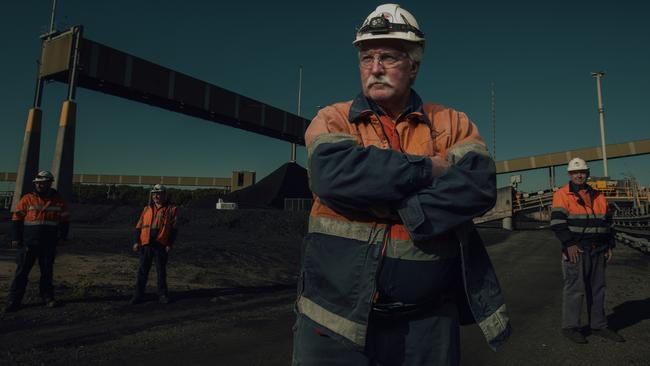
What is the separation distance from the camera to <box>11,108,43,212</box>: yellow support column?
17125 millimetres

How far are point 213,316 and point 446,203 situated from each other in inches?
212

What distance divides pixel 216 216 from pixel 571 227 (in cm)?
2023

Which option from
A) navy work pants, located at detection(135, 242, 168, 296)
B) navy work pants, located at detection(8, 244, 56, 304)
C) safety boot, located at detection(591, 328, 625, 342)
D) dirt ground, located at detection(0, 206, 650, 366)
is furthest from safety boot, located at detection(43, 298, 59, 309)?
safety boot, located at detection(591, 328, 625, 342)

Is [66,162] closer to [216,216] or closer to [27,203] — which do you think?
[216,216]

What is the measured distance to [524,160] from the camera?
44875 millimetres

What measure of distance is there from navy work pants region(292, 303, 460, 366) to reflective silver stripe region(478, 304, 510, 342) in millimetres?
139

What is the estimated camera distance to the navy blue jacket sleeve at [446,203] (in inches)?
51.9

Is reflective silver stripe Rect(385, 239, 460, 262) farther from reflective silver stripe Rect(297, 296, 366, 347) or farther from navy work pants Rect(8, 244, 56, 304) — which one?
navy work pants Rect(8, 244, 56, 304)

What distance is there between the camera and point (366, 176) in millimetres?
1316

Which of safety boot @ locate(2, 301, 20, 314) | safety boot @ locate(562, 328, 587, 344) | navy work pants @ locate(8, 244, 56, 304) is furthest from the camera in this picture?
navy work pants @ locate(8, 244, 56, 304)

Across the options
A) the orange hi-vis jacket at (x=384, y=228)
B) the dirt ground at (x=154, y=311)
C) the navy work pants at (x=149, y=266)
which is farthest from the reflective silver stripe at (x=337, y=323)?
the navy work pants at (x=149, y=266)

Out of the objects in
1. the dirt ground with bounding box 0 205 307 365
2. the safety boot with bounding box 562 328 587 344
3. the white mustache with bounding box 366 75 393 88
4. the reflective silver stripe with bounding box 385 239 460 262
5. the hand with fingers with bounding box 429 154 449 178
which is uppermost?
the white mustache with bounding box 366 75 393 88

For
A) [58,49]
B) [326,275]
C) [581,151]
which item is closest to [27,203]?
[326,275]

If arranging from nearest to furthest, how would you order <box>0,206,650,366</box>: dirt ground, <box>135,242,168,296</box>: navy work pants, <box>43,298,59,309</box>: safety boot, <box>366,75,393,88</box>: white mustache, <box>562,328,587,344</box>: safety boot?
<box>366,75,393,88</box>: white mustache
<box>0,206,650,366</box>: dirt ground
<box>562,328,587,344</box>: safety boot
<box>43,298,59,309</box>: safety boot
<box>135,242,168,296</box>: navy work pants
